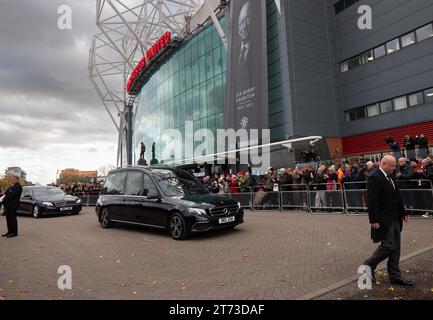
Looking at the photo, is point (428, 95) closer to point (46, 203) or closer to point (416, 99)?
point (416, 99)

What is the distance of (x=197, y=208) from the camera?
8.06 m

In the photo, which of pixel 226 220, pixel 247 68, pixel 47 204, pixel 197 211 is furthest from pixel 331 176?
pixel 247 68

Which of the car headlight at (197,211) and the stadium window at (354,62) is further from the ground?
the stadium window at (354,62)

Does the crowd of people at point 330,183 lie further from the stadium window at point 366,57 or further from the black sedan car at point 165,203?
the stadium window at point 366,57

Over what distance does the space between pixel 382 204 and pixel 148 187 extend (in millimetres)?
6253

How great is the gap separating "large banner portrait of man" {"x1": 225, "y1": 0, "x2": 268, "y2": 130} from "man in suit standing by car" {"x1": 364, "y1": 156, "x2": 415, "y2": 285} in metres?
21.5

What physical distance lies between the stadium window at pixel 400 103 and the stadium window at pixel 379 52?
396 centimetres

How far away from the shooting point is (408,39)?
985 inches

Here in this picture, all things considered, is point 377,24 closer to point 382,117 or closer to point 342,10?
point 342,10

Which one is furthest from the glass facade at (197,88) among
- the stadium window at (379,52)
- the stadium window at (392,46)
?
the stadium window at (392,46)

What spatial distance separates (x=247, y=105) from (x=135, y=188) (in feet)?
63.2

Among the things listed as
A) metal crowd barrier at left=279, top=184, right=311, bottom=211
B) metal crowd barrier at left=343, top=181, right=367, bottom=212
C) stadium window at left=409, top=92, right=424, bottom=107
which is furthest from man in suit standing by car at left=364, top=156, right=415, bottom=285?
stadium window at left=409, top=92, right=424, bottom=107

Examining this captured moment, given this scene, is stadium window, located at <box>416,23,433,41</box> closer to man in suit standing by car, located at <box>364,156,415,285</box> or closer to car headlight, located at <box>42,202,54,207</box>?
man in suit standing by car, located at <box>364,156,415,285</box>

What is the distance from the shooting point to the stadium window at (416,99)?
24.3 m
